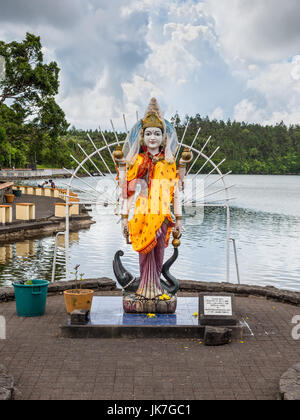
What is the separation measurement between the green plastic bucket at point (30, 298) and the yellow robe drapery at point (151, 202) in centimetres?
164

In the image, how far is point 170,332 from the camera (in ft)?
22.8

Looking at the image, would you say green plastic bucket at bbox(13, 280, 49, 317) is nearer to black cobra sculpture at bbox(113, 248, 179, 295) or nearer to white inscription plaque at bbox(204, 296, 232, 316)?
black cobra sculpture at bbox(113, 248, 179, 295)

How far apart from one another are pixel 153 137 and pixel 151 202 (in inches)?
40.4

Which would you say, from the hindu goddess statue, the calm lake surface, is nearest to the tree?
the calm lake surface

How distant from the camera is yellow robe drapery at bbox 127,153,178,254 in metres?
7.58

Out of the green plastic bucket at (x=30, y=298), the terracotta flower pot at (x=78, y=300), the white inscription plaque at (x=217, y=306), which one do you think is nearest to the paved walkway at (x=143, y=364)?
the green plastic bucket at (x=30, y=298)

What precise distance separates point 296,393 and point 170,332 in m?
2.60

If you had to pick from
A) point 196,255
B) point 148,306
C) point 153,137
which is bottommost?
point 196,255

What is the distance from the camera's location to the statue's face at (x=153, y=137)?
7746 mm

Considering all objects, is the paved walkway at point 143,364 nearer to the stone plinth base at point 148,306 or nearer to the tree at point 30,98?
the stone plinth base at point 148,306

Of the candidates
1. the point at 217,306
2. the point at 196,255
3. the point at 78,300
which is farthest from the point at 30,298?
Answer: the point at 196,255

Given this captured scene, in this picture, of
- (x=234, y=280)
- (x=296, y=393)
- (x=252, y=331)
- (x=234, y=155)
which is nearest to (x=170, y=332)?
(x=252, y=331)

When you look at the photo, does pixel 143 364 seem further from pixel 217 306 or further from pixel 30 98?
pixel 30 98

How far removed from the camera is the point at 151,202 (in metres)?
7.67
